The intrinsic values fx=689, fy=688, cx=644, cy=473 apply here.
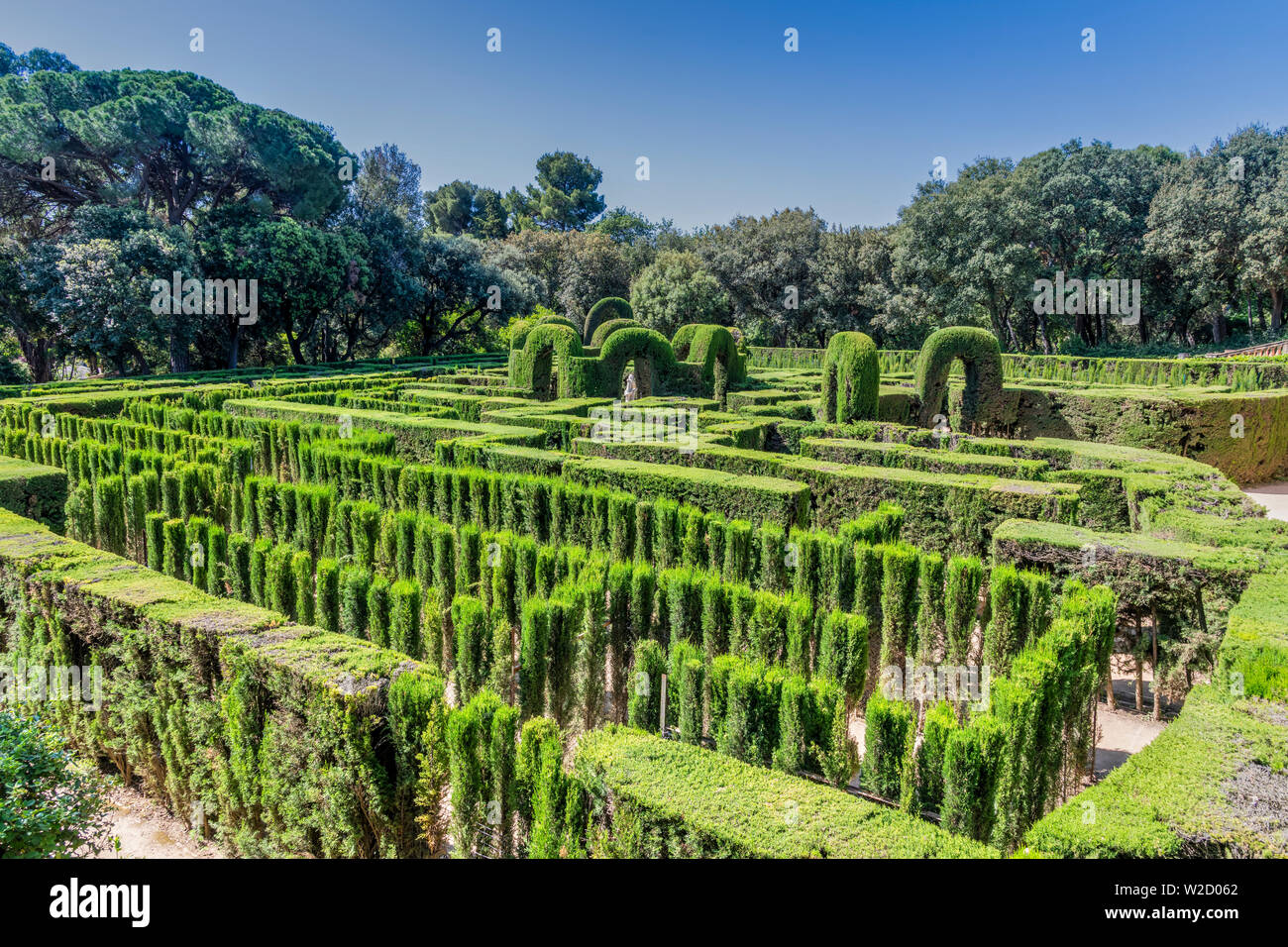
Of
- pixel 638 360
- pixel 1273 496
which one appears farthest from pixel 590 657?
pixel 1273 496

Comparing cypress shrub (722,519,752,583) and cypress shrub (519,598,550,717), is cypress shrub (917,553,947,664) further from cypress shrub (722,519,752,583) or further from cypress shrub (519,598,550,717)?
cypress shrub (519,598,550,717)

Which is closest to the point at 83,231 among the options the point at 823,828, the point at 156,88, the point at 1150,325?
the point at 156,88

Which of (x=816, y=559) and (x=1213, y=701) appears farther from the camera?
(x=816, y=559)

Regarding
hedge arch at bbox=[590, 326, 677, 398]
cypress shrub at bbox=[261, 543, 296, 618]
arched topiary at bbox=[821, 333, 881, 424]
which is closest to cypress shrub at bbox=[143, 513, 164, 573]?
cypress shrub at bbox=[261, 543, 296, 618]

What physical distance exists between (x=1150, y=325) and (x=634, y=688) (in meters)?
51.2

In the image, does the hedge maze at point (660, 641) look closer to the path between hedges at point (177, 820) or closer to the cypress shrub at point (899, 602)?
the cypress shrub at point (899, 602)

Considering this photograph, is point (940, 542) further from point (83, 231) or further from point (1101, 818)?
point (83, 231)

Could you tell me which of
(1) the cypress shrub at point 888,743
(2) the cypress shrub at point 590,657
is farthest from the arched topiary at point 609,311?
(1) the cypress shrub at point 888,743

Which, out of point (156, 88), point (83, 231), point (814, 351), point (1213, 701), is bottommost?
point (1213, 701)

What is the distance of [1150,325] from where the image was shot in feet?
143

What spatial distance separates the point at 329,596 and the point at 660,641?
322cm

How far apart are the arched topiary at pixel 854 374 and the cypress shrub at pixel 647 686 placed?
11086 mm

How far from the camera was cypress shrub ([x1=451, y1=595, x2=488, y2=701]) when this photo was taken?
586 cm

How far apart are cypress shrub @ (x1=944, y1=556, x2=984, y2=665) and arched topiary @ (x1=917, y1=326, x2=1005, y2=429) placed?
935cm
